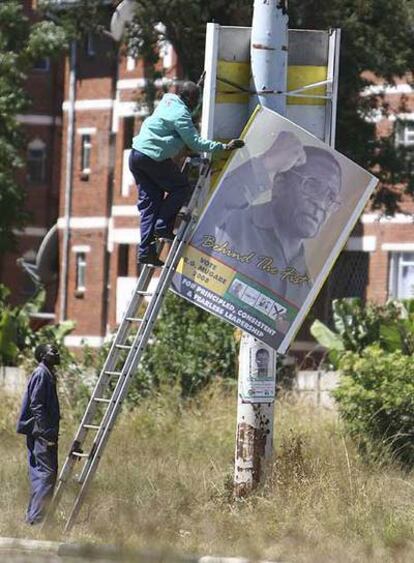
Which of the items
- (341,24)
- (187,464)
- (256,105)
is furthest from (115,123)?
(256,105)

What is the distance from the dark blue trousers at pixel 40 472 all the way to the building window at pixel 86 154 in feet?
125

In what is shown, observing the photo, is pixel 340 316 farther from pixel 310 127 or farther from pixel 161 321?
pixel 310 127

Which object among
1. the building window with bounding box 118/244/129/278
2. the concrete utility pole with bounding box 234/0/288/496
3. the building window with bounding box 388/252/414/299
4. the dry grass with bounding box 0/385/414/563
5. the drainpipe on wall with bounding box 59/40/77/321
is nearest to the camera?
the dry grass with bounding box 0/385/414/563

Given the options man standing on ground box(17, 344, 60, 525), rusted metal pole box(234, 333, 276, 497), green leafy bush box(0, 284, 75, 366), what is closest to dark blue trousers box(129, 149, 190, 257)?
rusted metal pole box(234, 333, 276, 497)

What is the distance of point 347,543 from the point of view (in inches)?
554

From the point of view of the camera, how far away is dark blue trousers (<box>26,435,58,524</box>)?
16859 millimetres

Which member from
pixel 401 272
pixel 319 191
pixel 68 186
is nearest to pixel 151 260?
pixel 319 191

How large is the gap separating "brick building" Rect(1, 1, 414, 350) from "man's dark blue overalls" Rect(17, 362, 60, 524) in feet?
82.4

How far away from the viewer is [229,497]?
1705cm

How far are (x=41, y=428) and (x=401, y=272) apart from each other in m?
29.2

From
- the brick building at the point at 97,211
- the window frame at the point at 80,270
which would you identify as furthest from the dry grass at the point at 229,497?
the window frame at the point at 80,270

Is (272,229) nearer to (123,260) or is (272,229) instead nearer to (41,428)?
(41,428)

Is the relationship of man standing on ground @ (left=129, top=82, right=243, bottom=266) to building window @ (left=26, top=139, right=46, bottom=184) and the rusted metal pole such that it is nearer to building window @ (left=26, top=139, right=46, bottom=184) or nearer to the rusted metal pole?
the rusted metal pole

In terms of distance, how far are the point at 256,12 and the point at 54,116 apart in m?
46.5
